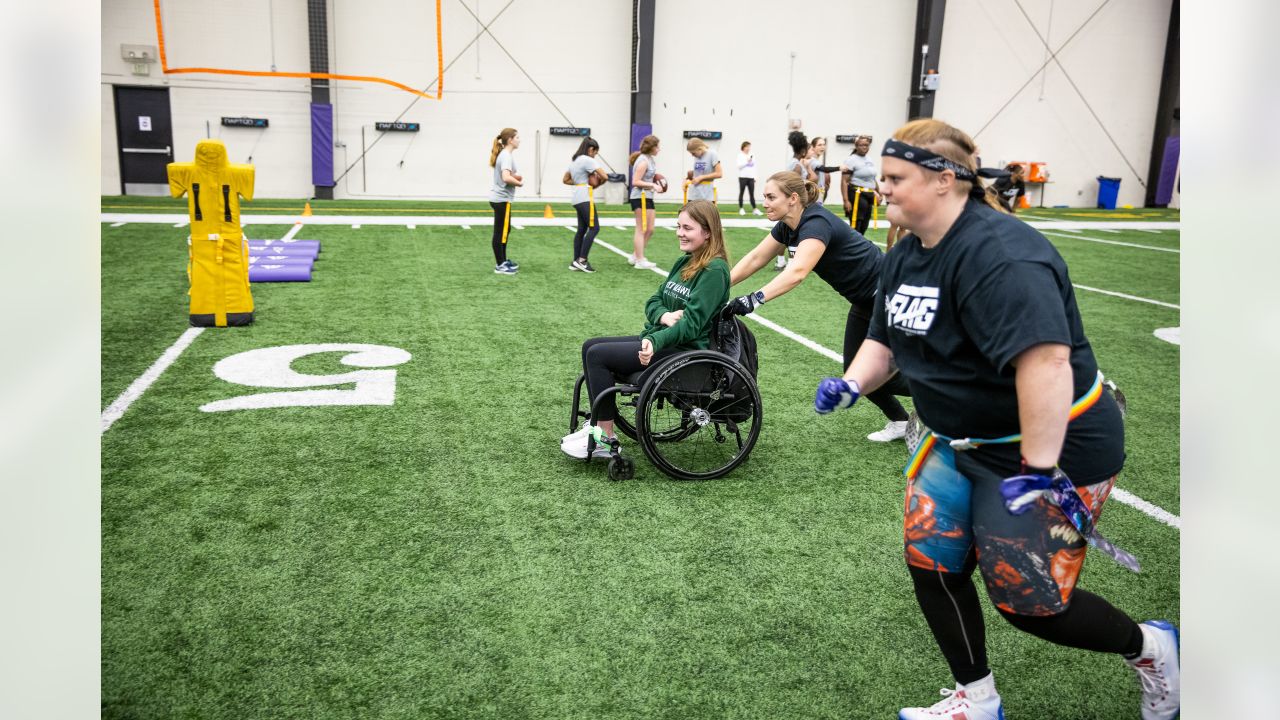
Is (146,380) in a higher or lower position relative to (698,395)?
lower

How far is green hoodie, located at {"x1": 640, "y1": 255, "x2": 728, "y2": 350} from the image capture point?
4434 millimetres

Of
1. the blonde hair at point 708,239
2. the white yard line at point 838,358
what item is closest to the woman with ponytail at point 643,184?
the white yard line at point 838,358

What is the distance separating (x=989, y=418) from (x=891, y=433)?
3.23 metres

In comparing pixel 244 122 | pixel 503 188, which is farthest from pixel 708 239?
pixel 244 122

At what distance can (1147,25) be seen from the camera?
2623 cm

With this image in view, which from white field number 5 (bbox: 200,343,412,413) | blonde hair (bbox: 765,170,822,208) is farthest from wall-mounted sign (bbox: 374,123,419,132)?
blonde hair (bbox: 765,170,822,208)

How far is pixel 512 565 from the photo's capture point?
3717 mm

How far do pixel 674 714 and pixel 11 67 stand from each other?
2.35 m

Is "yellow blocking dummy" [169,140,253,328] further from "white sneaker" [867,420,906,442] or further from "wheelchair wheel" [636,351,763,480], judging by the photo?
"white sneaker" [867,420,906,442]

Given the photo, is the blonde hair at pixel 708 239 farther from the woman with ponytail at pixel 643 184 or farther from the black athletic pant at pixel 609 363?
the woman with ponytail at pixel 643 184

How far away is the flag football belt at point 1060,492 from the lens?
6.85 ft

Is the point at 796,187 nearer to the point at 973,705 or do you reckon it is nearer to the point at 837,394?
the point at 837,394

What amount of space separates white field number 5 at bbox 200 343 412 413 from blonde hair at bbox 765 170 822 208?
115 inches

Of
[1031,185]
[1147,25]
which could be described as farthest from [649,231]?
[1147,25]
